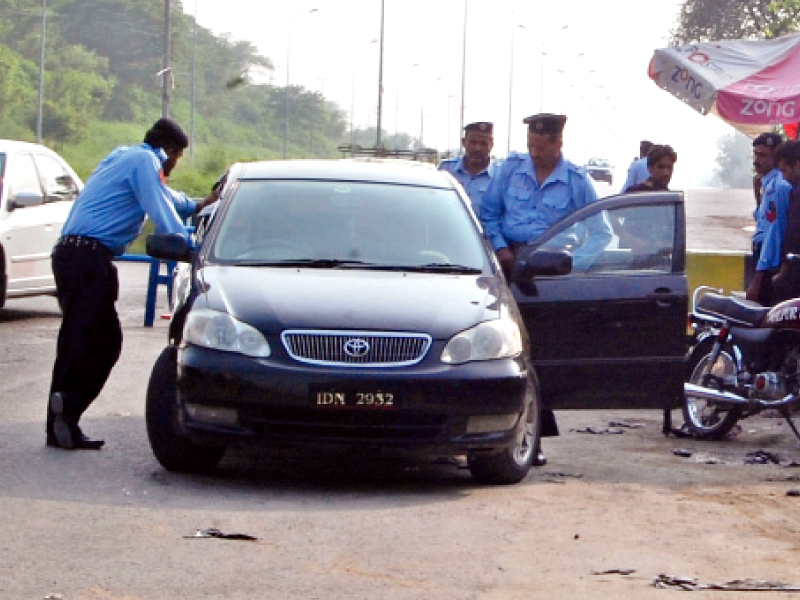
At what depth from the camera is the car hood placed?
26.6 feet

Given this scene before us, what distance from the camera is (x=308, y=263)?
29.1 ft

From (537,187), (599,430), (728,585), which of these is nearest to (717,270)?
(599,430)

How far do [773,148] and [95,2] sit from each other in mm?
95040

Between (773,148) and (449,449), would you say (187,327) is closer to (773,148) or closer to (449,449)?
(449,449)

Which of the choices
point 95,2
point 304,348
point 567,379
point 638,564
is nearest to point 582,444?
point 567,379

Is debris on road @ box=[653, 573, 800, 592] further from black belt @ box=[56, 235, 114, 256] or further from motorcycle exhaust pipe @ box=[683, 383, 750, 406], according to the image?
motorcycle exhaust pipe @ box=[683, 383, 750, 406]

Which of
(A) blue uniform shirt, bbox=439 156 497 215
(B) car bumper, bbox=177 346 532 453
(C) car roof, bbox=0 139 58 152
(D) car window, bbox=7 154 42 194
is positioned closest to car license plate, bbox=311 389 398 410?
(B) car bumper, bbox=177 346 532 453

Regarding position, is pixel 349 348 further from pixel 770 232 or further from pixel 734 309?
pixel 770 232

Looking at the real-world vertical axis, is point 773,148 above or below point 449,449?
above

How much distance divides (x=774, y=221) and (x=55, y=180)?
8.53 meters

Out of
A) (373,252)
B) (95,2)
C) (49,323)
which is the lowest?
(49,323)

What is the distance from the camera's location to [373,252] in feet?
29.7

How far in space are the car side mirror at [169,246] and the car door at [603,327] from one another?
5.74 feet

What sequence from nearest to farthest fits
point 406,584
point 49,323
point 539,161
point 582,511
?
point 406,584 → point 582,511 → point 539,161 → point 49,323
